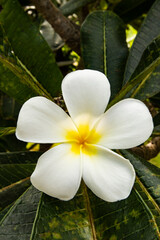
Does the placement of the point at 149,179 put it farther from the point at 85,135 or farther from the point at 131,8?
the point at 131,8

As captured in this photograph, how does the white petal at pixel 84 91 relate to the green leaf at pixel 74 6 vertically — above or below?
above

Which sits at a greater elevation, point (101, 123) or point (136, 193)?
point (101, 123)

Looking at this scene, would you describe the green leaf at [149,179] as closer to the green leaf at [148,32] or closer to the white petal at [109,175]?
the white petal at [109,175]

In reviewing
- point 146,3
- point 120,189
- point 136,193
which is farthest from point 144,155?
point 146,3

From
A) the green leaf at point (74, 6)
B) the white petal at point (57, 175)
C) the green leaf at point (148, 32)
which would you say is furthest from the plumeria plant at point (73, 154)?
the green leaf at point (74, 6)

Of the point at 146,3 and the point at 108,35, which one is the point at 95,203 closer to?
the point at 108,35

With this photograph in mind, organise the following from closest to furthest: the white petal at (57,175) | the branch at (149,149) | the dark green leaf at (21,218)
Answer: the white petal at (57,175), the dark green leaf at (21,218), the branch at (149,149)
